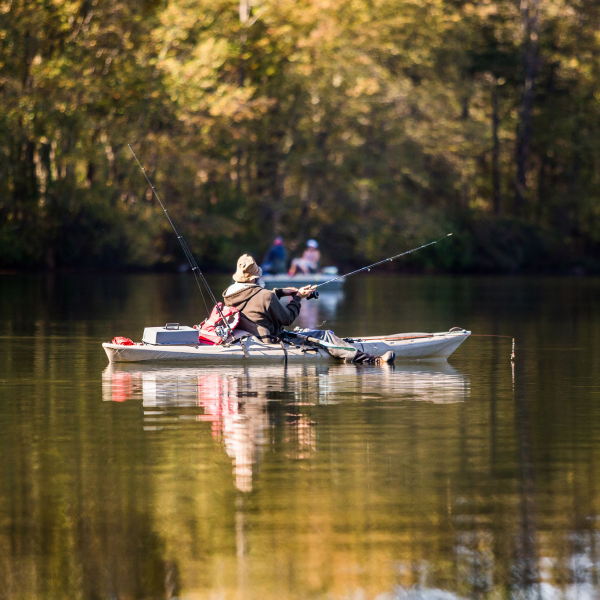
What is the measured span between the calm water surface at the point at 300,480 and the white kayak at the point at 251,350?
0.58ft

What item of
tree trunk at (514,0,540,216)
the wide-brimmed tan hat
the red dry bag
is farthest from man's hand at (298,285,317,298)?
tree trunk at (514,0,540,216)

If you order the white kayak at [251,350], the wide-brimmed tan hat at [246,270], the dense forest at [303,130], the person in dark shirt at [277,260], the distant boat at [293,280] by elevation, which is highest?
the dense forest at [303,130]

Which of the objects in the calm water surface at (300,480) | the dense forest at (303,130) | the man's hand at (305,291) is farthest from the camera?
the dense forest at (303,130)

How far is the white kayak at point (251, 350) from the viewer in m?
15.9

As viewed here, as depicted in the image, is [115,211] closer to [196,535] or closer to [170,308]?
[170,308]

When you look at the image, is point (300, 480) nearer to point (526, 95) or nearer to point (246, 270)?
point (246, 270)

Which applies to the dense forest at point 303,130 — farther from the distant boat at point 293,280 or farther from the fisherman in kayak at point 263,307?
the fisherman in kayak at point 263,307

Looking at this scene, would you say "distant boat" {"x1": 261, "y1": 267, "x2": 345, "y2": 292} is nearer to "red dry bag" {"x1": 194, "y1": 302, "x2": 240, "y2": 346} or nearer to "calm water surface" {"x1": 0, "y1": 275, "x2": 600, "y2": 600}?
"red dry bag" {"x1": 194, "y1": 302, "x2": 240, "y2": 346}

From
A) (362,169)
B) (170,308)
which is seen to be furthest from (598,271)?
(170,308)

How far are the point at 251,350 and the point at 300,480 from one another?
7536 millimetres

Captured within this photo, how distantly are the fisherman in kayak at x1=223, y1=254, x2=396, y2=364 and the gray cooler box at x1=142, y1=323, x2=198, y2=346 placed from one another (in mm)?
600

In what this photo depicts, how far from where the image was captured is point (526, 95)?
232ft

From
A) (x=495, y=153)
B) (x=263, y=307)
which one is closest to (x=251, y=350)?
(x=263, y=307)

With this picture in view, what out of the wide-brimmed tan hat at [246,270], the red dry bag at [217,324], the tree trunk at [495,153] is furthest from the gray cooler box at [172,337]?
the tree trunk at [495,153]
